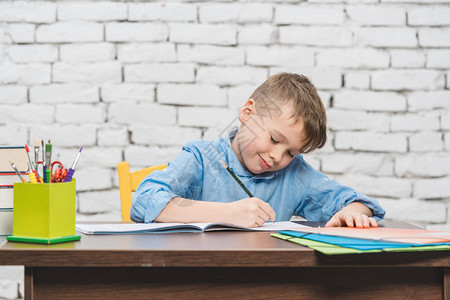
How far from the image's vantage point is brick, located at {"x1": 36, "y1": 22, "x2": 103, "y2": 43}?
178cm

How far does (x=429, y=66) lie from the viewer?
1.83 meters

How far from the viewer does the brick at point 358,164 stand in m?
1.79

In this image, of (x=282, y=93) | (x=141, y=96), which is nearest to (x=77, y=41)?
(x=141, y=96)

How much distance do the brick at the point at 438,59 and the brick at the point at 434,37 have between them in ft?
0.09

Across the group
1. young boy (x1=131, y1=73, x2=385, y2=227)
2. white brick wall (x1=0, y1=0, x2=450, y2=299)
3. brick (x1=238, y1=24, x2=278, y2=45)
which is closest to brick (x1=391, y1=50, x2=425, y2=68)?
white brick wall (x1=0, y1=0, x2=450, y2=299)

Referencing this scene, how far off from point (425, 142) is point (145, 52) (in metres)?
1.08

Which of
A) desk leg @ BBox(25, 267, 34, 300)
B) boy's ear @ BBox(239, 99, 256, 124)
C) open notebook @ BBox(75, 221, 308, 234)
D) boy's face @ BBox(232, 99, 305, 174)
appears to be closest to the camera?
desk leg @ BBox(25, 267, 34, 300)

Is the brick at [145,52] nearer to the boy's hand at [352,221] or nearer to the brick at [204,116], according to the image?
the brick at [204,116]

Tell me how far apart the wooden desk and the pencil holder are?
28mm

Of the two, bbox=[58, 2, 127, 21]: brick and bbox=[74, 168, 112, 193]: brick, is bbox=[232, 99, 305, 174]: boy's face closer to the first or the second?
bbox=[74, 168, 112, 193]: brick

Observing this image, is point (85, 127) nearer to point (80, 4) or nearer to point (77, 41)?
point (77, 41)

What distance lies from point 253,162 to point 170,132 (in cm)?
60

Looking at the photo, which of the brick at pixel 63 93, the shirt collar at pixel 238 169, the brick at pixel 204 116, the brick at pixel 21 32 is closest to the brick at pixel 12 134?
the brick at pixel 63 93

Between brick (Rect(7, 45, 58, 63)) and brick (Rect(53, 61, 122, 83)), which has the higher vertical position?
brick (Rect(7, 45, 58, 63))
